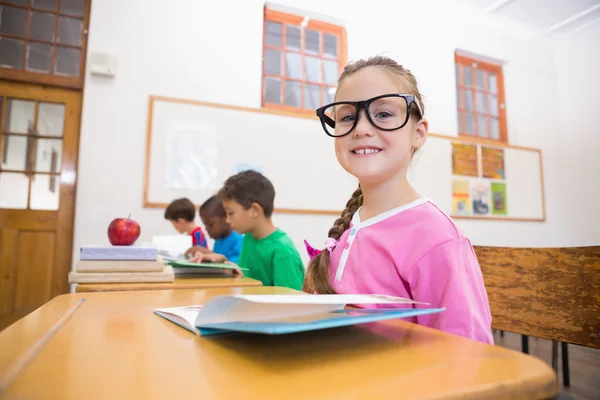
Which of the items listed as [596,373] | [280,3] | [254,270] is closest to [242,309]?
[254,270]

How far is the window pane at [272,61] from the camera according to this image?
11.0ft

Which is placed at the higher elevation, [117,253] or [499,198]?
[499,198]

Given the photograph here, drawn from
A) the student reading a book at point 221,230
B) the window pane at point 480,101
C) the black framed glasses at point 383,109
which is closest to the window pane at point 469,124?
the window pane at point 480,101

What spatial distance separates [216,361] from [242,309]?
0.17 ft

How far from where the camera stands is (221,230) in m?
2.31

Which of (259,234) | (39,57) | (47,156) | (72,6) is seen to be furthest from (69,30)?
(259,234)

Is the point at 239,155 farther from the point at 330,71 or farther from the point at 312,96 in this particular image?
the point at 330,71

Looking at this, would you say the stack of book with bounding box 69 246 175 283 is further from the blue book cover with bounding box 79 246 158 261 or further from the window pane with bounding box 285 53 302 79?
the window pane with bounding box 285 53 302 79

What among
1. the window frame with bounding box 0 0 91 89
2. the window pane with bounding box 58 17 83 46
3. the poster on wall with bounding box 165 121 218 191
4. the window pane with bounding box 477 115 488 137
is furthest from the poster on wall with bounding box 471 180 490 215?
the window pane with bounding box 58 17 83 46

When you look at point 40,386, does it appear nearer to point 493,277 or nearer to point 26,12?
point 493,277

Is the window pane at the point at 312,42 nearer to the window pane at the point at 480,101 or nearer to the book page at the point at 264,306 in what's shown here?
the window pane at the point at 480,101

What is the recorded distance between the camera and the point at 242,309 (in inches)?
13.3

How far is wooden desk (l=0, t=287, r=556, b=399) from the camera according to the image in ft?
0.77

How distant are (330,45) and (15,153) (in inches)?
108
